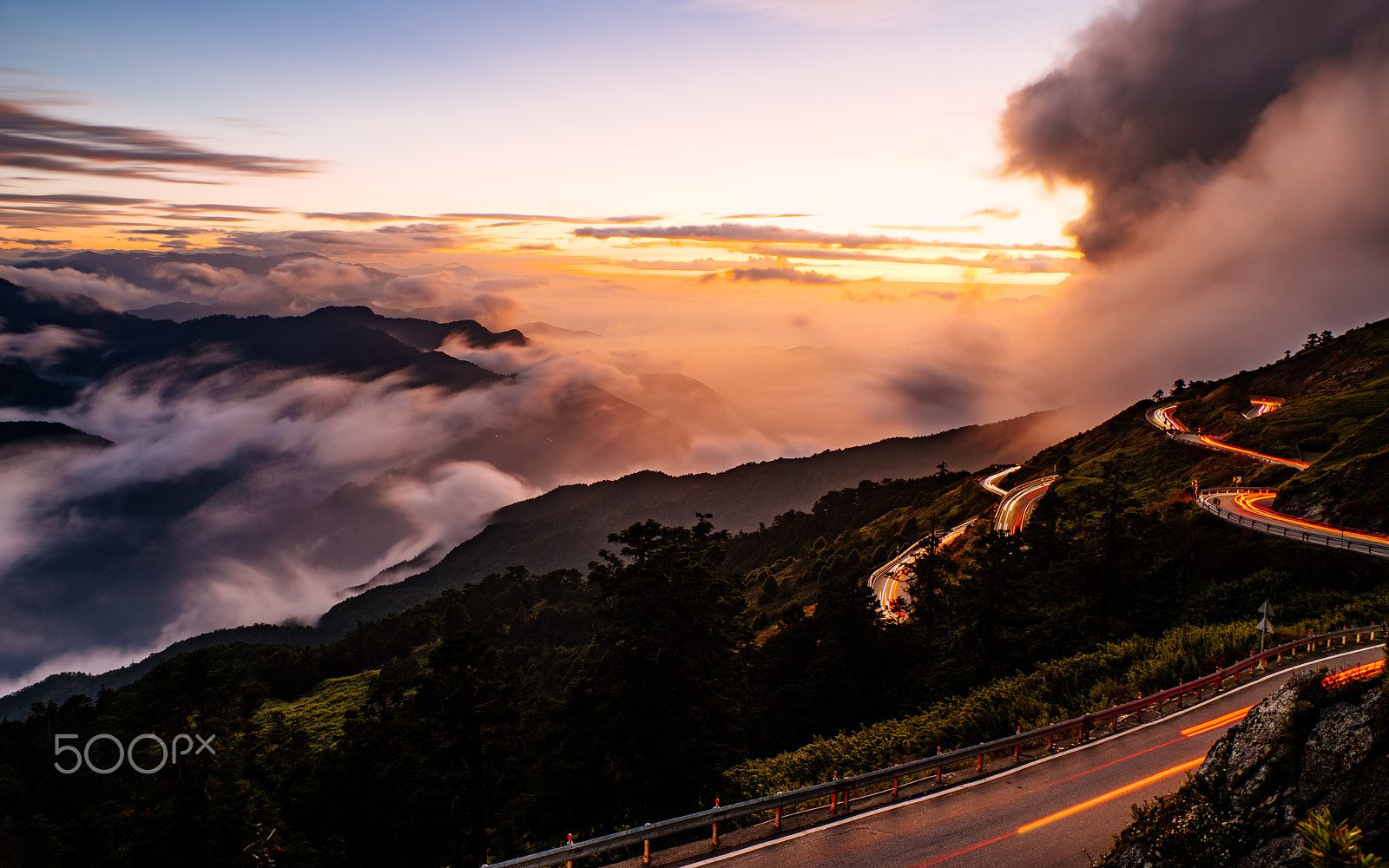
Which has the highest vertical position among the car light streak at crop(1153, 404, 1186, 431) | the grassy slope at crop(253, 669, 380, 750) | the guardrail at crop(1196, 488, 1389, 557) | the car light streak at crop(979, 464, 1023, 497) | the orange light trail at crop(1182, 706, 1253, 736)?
the car light streak at crop(1153, 404, 1186, 431)

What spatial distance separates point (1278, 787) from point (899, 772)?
8.35m

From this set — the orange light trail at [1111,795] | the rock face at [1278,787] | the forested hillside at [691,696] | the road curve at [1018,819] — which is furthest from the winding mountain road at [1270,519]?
the rock face at [1278,787]

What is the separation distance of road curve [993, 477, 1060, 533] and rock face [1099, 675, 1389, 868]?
60.8 metres

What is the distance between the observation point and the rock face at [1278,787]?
11.9m

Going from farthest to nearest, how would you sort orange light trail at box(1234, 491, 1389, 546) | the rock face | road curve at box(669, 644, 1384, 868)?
orange light trail at box(1234, 491, 1389, 546)
road curve at box(669, 644, 1384, 868)
the rock face

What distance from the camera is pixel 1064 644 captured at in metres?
36.2

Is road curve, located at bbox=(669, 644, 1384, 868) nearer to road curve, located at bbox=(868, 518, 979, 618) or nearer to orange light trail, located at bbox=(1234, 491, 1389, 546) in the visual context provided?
orange light trail, located at bbox=(1234, 491, 1389, 546)

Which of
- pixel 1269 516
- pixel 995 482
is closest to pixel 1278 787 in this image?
pixel 1269 516

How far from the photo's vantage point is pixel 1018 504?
92.2 meters

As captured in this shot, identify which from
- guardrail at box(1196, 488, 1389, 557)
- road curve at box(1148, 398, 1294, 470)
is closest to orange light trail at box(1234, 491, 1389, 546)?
guardrail at box(1196, 488, 1389, 557)

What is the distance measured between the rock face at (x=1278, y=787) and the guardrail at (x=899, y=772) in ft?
17.4

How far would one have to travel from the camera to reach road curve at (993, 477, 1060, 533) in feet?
267

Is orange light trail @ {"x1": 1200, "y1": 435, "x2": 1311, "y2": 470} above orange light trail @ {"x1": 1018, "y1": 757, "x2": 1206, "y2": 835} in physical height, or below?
above

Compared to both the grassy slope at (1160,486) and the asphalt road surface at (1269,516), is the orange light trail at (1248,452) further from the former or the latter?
the asphalt road surface at (1269,516)
